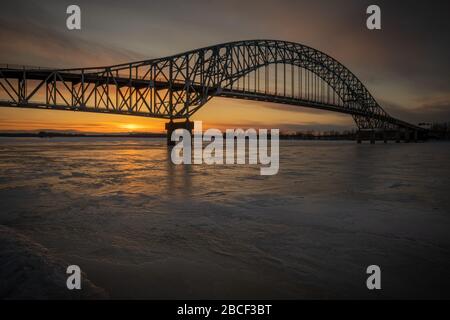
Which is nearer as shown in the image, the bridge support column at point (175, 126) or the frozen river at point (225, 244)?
the frozen river at point (225, 244)

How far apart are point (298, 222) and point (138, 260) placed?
256 cm

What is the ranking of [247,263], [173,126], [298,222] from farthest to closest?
[173,126] < [298,222] < [247,263]

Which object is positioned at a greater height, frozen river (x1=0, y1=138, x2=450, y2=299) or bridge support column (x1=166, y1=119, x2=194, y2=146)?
bridge support column (x1=166, y1=119, x2=194, y2=146)

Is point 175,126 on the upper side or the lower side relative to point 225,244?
upper

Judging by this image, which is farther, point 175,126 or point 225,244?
point 175,126

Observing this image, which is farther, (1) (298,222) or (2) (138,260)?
(1) (298,222)

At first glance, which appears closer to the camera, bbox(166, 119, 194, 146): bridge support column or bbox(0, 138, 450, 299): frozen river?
bbox(0, 138, 450, 299): frozen river

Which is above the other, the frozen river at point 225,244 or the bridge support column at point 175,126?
the bridge support column at point 175,126

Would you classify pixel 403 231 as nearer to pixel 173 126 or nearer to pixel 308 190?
pixel 308 190
